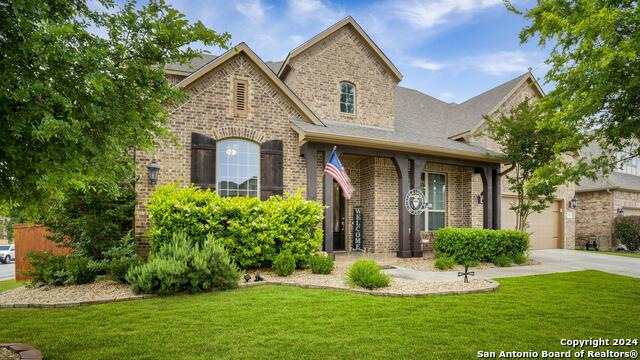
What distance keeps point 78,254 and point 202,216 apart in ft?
9.63

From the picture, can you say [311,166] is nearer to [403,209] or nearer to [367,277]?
[403,209]

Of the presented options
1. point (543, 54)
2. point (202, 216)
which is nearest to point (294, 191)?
point (202, 216)

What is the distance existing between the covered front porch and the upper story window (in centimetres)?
179

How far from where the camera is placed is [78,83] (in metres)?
3.33

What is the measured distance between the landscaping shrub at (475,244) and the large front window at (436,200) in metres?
2.62

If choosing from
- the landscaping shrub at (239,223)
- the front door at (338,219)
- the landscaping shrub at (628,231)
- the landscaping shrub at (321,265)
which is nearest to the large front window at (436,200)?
the front door at (338,219)

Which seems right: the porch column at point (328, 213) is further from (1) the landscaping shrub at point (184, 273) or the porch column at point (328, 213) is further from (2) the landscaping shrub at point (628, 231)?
(2) the landscaping shrub at point (628, 231)

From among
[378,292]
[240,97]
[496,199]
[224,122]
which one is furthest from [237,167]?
[496,199]

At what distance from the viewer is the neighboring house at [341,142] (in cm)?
1078

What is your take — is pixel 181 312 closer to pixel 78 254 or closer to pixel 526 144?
pixel 78 254

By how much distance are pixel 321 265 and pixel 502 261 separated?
5.74 meters

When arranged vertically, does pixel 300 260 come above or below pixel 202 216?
below

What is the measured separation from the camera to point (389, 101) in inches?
589

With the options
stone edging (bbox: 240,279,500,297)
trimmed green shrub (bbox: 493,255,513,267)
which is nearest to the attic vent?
stone edging (bbox: 240,279,500,297)
